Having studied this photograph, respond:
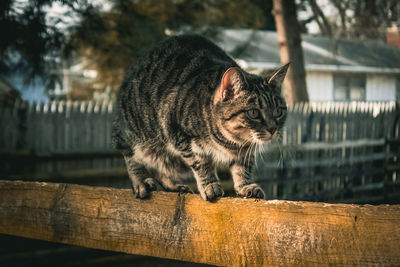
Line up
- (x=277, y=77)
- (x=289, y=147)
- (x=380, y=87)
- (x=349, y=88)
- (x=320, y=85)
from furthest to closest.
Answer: (x=349, y=88)
(x=380, y=87)
(x=320, y=85)
(x=289, y=147)
(x=277, y=77)

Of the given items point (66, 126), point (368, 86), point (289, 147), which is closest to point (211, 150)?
point (66, 126)

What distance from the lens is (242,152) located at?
2.34 m

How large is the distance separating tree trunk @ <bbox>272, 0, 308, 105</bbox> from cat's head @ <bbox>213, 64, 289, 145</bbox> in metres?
4.22

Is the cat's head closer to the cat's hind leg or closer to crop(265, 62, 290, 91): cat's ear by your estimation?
crop(265, 62, 290, 91): cat's ear

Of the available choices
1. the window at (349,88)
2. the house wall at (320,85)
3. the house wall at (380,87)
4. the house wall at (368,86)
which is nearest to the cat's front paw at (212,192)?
the house wall at (320,85)

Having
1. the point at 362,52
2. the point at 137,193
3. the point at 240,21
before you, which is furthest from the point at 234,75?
the point at 362,52

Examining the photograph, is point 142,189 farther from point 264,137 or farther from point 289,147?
point 289,147

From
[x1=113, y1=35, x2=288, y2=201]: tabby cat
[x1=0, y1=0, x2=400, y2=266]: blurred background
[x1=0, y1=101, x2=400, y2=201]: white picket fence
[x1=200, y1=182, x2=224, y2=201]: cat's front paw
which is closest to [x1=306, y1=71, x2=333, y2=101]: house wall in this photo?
[x1=0, y1=0, x2=400, y2=266]: blurred background

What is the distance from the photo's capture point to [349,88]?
58.4 ft

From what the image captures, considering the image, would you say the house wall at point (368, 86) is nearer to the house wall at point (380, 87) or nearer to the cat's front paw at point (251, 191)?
the house wall at point (380, 87)

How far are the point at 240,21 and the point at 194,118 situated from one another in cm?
972

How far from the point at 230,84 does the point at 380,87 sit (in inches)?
666

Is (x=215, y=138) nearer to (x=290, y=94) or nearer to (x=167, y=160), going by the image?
(x=167, y=160)

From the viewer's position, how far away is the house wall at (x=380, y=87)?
57.1 ft
